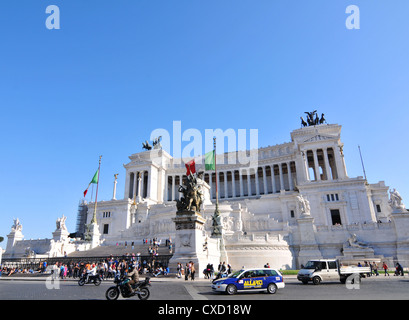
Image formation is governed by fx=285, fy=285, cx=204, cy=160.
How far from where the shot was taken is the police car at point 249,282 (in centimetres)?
1359

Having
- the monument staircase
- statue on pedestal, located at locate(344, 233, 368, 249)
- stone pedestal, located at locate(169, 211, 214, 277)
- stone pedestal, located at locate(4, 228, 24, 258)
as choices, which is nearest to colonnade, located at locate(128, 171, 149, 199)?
stone pedestal, located at locate(4, 228, 24, 258)

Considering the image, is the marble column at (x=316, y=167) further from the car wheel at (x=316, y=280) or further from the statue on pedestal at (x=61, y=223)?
the statue on pedestal at (x=61, y=223)

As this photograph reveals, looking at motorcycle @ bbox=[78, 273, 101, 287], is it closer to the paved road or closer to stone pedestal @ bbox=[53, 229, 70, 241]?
the paved road

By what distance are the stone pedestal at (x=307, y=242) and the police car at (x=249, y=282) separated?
2266 centimetres

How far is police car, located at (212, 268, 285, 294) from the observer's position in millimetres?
13586

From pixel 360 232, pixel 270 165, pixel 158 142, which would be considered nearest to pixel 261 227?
pixel 360 232

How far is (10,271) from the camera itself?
28.0 metres

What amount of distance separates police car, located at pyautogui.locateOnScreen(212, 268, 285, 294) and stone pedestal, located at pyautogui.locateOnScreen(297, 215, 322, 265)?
74.3ft

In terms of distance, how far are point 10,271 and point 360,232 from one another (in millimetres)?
39239

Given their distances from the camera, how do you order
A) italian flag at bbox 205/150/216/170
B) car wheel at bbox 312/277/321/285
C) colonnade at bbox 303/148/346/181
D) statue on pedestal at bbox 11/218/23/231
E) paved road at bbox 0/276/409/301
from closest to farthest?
paved road at bbox 0/276/409/301 → car wheel at bbox 312/277/321/285 → italian flag at bbox 205/150/216/170 → statue on pedestal at bbox 11/218/23/231 → colonnade at bbox 303/148/346/181

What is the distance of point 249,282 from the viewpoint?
1392cm

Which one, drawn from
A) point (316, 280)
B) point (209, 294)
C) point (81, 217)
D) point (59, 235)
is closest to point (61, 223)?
point (59, 235)

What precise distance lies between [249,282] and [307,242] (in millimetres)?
24701
